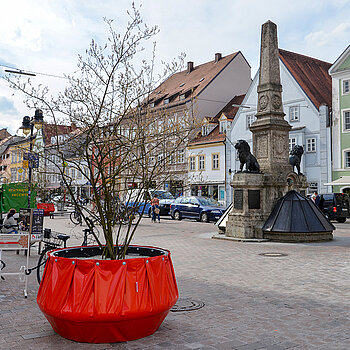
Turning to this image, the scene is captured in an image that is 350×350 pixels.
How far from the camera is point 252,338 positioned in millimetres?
5203

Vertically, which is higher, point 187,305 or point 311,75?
point 311,75

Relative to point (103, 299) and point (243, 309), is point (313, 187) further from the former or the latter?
point (103, 299)

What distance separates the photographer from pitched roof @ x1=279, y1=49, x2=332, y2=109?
130 feet

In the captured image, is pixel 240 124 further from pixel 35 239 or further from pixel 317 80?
pixel 35 239

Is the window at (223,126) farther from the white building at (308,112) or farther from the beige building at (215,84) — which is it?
the white building at (308,112)

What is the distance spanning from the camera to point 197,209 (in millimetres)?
27672

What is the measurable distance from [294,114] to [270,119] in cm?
2459

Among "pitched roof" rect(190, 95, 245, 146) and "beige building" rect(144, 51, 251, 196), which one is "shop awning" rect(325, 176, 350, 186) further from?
"beige building" rect(144, 51, 251, 196)

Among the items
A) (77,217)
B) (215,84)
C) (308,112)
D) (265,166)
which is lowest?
(77,217)

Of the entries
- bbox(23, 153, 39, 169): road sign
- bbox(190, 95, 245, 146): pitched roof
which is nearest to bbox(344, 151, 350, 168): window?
bbox(190, 95, 245, 146): pitched roof

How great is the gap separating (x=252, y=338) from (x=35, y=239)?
22.6 feet

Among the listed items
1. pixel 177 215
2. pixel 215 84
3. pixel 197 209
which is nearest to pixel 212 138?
pixel 215 84

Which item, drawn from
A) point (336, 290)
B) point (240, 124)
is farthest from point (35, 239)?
point (240, 124)

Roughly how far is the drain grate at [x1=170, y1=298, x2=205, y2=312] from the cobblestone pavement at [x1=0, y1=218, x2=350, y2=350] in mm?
144
